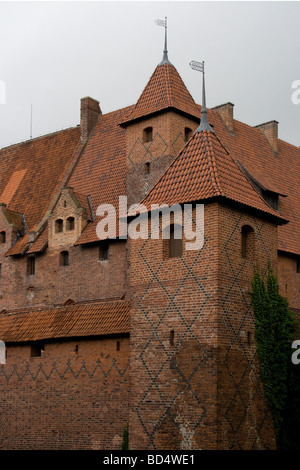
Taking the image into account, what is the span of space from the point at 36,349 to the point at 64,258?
196 inches

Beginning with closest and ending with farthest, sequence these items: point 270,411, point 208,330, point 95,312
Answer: point 208,330 → point 270,411 → point 95,312

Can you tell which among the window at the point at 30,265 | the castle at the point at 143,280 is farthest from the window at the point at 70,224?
the window at the point at 30,265

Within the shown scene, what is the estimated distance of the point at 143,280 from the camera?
1791cm

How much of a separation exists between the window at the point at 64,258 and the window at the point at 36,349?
472 centimetres

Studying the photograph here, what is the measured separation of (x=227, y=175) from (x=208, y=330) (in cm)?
396

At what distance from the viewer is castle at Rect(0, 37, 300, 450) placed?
1658 cm

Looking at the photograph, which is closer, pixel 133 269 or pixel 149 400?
pixel 149 400

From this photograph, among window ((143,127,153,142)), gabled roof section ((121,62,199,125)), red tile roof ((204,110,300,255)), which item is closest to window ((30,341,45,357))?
window ((143,127,153,142))

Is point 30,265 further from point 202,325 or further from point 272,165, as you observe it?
point 202,325

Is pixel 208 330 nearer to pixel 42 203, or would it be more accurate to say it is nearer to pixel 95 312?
pixel 95 312

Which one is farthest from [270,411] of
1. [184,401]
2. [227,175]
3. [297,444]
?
[227,175]

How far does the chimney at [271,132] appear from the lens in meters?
32.7

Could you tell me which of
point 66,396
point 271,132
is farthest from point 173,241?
point 271,132

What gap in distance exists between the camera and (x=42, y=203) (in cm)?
2906
